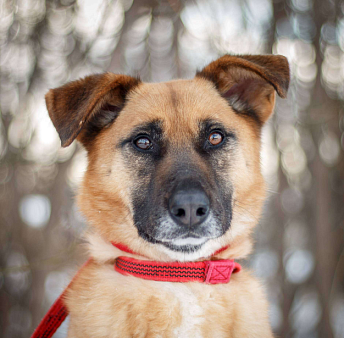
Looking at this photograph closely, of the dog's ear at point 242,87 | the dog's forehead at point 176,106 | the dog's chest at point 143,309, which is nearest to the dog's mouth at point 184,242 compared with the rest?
the dog's chest at point 143,309

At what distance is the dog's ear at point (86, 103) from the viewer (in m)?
2.13

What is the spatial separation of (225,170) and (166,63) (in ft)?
15.8

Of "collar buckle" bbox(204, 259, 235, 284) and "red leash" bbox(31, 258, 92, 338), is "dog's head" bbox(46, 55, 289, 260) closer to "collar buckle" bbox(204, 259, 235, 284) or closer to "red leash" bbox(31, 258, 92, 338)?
"collar buckle" bbox(204, 259, 235, 284)

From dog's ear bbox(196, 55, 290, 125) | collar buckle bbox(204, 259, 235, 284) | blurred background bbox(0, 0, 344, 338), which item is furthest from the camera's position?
blurred background bbox(0, 0, 344, 338)

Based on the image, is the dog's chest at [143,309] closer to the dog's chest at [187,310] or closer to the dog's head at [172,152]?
the dog's chest at [187,310]

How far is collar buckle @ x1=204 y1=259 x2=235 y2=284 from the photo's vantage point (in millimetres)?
2083

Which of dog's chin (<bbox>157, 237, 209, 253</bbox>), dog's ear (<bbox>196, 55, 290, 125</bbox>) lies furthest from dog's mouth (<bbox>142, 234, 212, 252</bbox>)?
dog's ear (<bbox>196, 55, 290, 125</bbox>)

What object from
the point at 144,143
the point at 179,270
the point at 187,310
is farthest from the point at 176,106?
the point at 187,310

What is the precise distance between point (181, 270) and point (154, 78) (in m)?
5.24

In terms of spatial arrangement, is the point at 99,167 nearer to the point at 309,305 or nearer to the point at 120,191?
the point at 120,191

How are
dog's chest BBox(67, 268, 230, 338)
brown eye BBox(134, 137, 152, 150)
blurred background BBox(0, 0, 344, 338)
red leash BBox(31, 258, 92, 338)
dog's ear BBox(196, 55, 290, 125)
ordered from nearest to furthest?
1. dog's chest BBox(67, 268, 230, 338)
2. red leash BBox(31, 258, 92, 338)
3. brown eye BBox(134, 137, 152, 150)
4. dog's ear BBox(196, 55, 290, 125)
5. blurred background BBox(0, 0, 344, 338)

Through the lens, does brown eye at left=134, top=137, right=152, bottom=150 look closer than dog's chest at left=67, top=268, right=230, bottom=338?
No

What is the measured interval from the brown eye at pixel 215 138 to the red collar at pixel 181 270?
958 mm

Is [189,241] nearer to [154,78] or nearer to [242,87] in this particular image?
[242,87]
